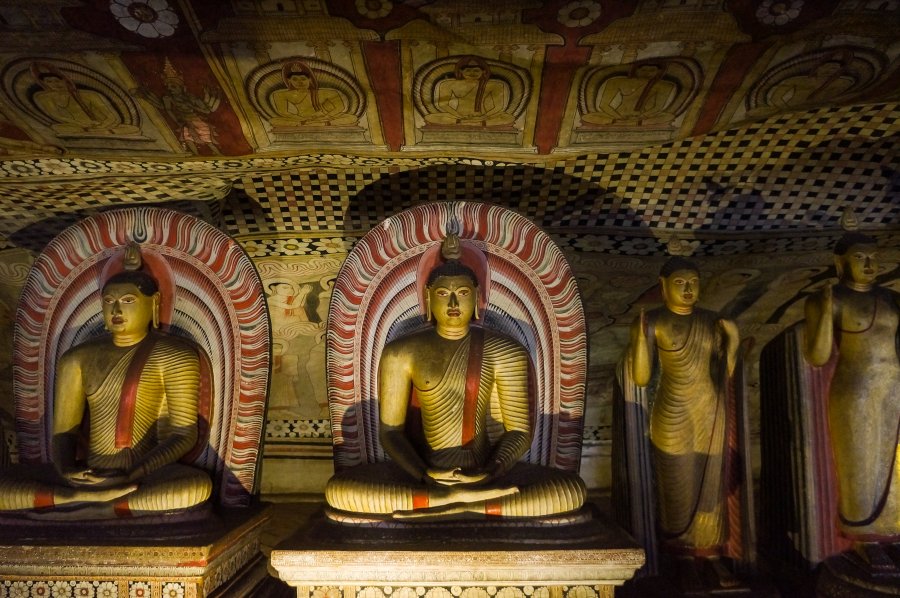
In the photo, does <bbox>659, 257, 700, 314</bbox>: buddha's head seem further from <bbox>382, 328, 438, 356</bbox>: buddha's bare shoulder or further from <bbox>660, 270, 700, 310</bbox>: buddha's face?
<bbox>382, 328, 438, 356</bbox>: buddha's bare shoulder

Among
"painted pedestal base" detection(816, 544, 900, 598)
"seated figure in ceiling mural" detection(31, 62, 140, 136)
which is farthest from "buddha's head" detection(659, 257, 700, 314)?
"seated figure in ceiling mural" detection(31, 62, 140, 136)

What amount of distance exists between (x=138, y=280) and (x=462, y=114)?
2.18 metres

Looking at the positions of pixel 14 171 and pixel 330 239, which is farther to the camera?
pixel 330 239

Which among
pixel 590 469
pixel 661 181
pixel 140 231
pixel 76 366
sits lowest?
pixel 590 469

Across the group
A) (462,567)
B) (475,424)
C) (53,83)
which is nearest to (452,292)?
(475,424)

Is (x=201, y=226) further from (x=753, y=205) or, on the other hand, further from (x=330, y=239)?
(x=753, y=205)

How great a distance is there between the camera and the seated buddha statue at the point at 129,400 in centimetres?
330

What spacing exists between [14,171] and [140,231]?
1.25 m

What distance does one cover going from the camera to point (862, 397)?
3.30m

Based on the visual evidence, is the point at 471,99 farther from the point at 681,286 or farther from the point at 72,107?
the point at 72,107

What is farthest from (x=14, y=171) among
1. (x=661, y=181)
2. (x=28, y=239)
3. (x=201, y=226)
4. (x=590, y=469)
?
(x=590, y=469)

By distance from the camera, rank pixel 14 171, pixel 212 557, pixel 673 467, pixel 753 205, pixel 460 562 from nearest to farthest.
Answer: pixel 460 562 < pixel 212 557 < pixel 673 467 < pixel 14 171 < pixel 753 205

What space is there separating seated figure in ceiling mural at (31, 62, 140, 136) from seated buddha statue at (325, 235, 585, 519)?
217 cm

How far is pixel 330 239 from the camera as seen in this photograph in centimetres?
482
